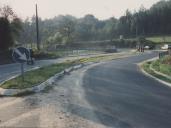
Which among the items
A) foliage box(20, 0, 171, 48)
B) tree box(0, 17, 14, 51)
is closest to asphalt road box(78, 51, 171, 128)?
tree box(0, 17, 14, 51)

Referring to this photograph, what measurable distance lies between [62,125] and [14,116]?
A: 1941mm

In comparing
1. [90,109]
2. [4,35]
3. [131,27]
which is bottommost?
[90,109]

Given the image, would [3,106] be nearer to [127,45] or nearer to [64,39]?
[64,39]

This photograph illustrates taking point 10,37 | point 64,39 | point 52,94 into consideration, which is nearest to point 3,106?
point 52,94

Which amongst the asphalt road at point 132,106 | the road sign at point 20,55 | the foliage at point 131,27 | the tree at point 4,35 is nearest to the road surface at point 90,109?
the asphalt road at point 132,106

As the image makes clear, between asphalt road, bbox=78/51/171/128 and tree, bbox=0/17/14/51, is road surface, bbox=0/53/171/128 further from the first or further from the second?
tree, bbox=0/17/14/51

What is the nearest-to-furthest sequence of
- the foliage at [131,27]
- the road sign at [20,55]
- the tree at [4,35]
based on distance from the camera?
the road sign at [20,55] → the tree at [4,35] → the foliage at [131,27]

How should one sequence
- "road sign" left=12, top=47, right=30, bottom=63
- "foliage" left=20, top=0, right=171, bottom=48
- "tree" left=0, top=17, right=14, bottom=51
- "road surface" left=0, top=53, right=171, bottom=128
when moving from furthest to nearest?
1. "foliage" left=20, top=0, right=171, bottom=48
2. "tree" left=0, top=17, right=14, bottom=51
3. "road sign" left=12, top=47, right=30, bottom=63
4. "road surface" left=0, top=53, right=171, bottom=128

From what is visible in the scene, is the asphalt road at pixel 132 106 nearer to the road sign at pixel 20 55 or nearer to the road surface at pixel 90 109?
the road surface at pixel 90 109

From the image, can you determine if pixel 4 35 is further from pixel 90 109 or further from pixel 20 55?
pixel 90 109

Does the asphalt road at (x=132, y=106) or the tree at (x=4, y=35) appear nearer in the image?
the asphalt road at (x=132, y=106)

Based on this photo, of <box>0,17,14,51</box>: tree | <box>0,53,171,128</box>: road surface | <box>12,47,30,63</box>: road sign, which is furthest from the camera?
<box>0,17,14,51</box>: tree

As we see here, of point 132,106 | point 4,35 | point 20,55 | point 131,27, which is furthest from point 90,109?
point 131,27

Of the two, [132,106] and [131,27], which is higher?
[131,27]
